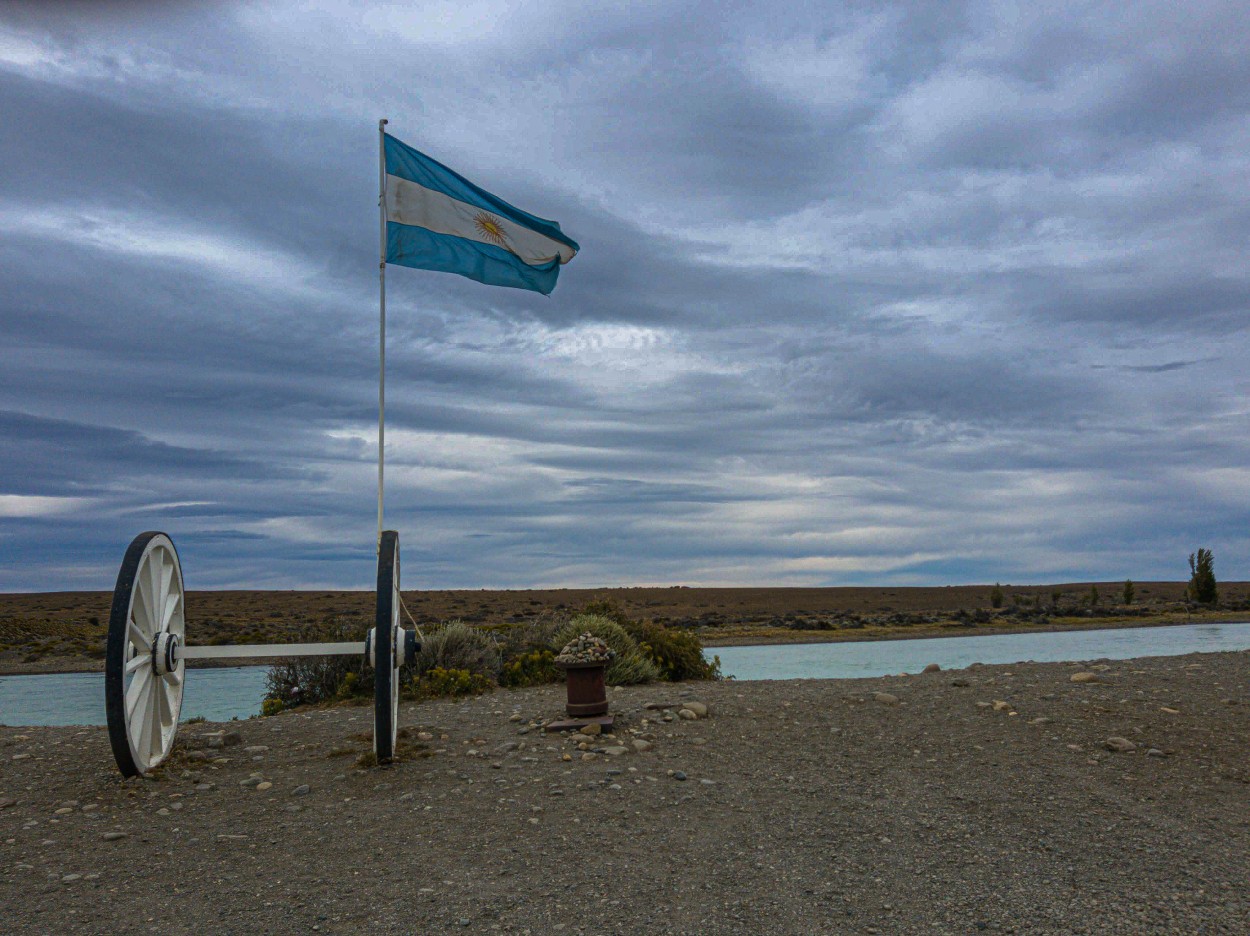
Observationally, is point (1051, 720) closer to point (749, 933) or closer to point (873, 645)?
point (749, 933)

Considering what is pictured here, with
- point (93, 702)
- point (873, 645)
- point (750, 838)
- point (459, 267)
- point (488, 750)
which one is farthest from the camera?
point (873, 645)

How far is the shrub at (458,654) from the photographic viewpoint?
14.1m

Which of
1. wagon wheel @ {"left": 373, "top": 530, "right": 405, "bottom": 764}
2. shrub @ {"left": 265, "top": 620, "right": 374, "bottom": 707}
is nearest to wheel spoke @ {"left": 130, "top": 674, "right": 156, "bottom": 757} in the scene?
wagon wheel @ {"left": 373, "top": 530, "right": 405, "bottom": 764}

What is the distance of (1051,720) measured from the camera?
946 cm

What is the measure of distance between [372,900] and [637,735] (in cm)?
427

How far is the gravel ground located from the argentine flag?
5308 mm

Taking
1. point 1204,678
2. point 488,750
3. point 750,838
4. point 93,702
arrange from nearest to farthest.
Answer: point 750,838 → point 488,750 → point 1204,678 → point 93,702

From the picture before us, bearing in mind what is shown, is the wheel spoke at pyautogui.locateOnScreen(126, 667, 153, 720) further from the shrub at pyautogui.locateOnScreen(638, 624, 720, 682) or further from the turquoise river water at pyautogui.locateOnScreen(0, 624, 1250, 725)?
the shrub at pyautogui.locateOnScreen(638, 624, 720, 682)

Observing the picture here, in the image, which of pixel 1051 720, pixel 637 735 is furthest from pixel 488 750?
pixel 1051 720

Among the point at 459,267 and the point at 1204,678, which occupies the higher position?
the point at 459,267

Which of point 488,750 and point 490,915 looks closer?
point 490,915

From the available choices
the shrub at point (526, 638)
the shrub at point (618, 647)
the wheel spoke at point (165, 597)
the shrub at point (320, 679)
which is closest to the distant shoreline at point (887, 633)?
the shrub at point (526, 638)

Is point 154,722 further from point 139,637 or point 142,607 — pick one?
point 142,607

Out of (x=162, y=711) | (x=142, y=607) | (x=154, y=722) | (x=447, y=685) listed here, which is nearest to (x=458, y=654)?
(x=447, y=685)
